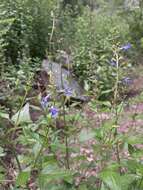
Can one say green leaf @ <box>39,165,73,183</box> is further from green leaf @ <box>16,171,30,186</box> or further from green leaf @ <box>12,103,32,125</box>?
green leaf @ <box>12,103,32,125</box>

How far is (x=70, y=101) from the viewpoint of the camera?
3055 mm

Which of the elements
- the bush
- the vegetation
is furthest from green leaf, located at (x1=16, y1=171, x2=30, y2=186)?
the bush

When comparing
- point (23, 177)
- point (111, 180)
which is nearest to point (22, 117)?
point (23, 177)

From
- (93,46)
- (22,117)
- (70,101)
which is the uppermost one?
(22,117)

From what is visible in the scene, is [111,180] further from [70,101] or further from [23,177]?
[70,101]

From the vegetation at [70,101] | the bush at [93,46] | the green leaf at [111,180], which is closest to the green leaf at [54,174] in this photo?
the vegetation at [70,101]

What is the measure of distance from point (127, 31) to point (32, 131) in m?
9.33

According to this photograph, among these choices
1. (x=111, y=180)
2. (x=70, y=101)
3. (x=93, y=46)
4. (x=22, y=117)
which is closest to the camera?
(x=111, y=180)

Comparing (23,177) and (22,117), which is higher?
(22,117)

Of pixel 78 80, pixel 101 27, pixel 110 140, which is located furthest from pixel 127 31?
pixel 110 140

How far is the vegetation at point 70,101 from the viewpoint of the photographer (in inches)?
71.1

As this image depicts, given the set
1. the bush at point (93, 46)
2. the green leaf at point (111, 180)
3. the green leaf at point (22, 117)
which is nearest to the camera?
the green leaf at point (111, 180)

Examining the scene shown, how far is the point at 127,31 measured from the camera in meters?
10.9

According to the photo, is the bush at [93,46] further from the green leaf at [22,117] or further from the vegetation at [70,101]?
the green leaf at [22,117]
